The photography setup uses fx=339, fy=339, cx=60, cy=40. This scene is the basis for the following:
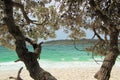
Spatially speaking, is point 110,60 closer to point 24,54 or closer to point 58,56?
point 24,54

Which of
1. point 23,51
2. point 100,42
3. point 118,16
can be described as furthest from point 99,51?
point 23,51

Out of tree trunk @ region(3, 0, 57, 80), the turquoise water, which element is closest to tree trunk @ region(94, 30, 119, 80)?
tree trunk @ region(3, 0, 57, 80)

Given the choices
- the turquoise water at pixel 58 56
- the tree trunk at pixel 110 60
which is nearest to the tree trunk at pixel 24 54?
the tree trunk at pixel 110 60

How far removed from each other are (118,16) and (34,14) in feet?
7.97

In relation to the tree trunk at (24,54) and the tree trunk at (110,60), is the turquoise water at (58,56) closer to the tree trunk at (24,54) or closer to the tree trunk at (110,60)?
the tree trunk at (110,60)

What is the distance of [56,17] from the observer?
715 cm

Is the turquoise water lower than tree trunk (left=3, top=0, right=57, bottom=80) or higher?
lower

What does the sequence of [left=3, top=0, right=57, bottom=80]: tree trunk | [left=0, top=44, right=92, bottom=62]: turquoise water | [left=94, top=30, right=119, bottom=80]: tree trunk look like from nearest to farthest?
[left=3, top=0, right=57, bottom=80]: tree trunk, [left=94, top=30, right=119, bottom=80]: tree trunk, [left=0, top=44, right=92, bottom=62]: turquoise water

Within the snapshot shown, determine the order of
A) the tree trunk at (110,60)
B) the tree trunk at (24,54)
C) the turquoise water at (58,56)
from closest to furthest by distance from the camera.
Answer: the tree trunk at (24,54)
the tree trunk at (110,60)
the turquoise water at (58,56)

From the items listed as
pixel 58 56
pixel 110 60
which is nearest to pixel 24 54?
pixel 110 60

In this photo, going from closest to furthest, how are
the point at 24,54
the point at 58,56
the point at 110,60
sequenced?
the point at 24,54 < the point at 110,60 < the point at 58,56

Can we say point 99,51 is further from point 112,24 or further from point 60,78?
point 60,78

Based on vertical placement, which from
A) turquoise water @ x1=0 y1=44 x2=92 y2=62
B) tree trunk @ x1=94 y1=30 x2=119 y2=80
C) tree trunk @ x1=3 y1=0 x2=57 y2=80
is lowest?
turquoise water @ x1=0 y1=44 x2=92 y2=62

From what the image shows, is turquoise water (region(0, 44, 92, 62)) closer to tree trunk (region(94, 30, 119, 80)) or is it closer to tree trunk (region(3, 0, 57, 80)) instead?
tree trunk (region(94, 30, 119, 80))
